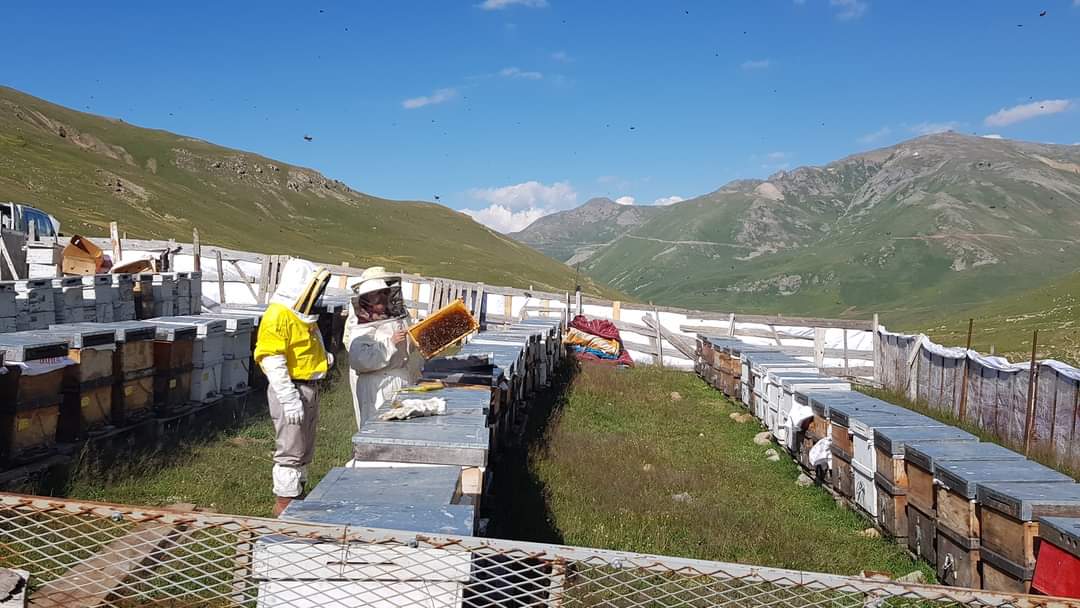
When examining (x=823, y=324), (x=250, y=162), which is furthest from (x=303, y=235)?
(x=823, y=324)

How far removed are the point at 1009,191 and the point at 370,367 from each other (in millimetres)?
191051

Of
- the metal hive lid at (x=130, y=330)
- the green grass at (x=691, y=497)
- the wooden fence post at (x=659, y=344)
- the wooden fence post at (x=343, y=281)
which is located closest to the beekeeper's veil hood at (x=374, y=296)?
the green grass at (x=691, y=497)

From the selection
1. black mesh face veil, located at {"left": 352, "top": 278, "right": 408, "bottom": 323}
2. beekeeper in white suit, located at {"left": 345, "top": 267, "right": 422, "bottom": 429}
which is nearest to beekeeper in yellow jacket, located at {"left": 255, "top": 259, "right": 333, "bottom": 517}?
beekeeper in white suit, located at {"left": 345, "top": 267, "right": 422, "bottom": 429}

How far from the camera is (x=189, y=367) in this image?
11031 millimetres

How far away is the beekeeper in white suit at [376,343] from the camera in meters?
7.90

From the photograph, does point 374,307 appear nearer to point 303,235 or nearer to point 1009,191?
point 303,235

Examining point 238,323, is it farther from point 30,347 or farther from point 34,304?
point 30,347

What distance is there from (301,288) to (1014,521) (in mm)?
5894

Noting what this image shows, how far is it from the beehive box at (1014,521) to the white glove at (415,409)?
4403mm

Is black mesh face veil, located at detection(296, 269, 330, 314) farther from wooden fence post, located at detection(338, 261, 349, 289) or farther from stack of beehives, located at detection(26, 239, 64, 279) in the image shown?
wooden fence post, located at detection(338, 261, 349, 289)

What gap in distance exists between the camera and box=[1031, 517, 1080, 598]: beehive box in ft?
17.6

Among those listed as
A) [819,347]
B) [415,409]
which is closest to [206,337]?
[415,409]

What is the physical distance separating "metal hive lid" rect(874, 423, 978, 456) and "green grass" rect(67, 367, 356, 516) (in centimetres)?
598

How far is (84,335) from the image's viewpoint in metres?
8.68
